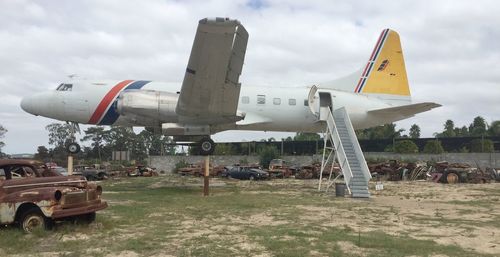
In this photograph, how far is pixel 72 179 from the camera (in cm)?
1016

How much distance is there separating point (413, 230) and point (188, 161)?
44.2 m

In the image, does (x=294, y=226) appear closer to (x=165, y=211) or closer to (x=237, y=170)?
(x=165, y=211)

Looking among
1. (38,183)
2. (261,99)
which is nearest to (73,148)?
(261,99)

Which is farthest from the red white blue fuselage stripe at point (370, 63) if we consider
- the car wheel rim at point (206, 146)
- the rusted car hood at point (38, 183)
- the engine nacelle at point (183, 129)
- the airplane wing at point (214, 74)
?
the rusted car hood at point (38, 183)

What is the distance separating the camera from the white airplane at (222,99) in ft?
57.6

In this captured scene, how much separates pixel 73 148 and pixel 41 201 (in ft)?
43.7

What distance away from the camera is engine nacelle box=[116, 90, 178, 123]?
20.1 meters

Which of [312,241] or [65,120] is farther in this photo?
[65,120]

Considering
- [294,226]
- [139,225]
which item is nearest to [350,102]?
[294,226]

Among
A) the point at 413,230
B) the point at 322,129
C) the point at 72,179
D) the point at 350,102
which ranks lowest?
the point at 413,230

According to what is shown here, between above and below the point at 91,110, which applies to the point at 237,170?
below

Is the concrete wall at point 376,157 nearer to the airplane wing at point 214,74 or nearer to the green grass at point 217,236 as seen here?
the airplane wing at point 214,74

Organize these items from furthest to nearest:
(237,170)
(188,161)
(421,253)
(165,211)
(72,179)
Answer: (188,161) < (237,170) < (165,211) < (72,179) < (421,253)

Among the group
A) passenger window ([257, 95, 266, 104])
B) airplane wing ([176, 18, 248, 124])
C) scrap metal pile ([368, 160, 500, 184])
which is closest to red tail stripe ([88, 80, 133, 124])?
airplane wing ([176, 18, 248, 124])
